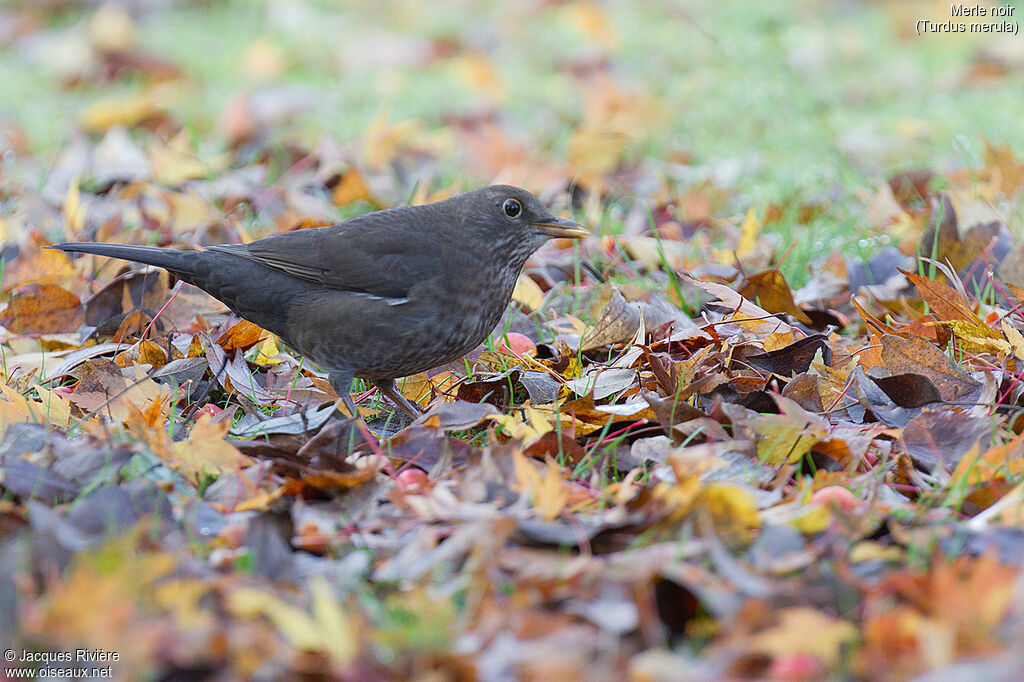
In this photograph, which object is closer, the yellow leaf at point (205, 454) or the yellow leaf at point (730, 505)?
the yellow leaf at point (730, 505)

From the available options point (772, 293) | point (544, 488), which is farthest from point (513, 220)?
point (544, 488)

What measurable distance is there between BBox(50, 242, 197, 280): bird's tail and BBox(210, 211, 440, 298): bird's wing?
14cm

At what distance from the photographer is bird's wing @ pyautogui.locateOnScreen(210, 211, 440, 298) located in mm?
3898

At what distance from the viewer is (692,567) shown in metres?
2.29

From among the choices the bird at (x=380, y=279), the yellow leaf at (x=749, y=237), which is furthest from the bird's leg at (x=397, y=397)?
the yellow leaf at (x=749, y=237)

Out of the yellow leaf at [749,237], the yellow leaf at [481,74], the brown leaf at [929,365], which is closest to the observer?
the brown leaf at [929,365]

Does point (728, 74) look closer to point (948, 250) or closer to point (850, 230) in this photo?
point (850, 230)

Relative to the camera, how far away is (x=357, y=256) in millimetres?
3961

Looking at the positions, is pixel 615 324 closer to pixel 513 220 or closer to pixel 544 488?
pixel 513 220

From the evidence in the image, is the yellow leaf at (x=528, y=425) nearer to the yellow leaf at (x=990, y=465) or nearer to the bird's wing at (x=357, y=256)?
the bird's wing at (x=357, y=256)

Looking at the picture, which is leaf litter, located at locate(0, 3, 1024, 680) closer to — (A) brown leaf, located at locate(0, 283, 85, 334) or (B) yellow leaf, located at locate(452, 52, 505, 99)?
(A) brown leaf, located at locate(0, 283, 85, 334)

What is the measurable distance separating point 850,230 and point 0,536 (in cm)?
386

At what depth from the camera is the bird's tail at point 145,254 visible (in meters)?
3.69

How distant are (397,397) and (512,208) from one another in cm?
85
